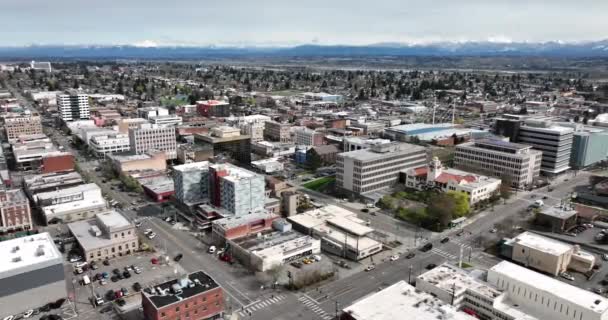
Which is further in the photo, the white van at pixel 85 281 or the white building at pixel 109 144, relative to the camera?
the white building at pixel 109 144

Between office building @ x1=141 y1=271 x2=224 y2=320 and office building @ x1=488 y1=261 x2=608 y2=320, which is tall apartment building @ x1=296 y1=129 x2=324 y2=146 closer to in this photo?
office building @ x1=488 y1=261 x2=608 y2=320

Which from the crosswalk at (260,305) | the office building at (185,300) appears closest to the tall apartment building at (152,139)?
the office building at (185,300)

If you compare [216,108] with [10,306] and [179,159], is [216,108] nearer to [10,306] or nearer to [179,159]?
[179,159]

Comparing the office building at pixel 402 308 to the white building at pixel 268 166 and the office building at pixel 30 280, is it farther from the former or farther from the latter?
the white building at pixel 268 166

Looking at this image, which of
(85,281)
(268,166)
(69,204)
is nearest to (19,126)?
(69,204)

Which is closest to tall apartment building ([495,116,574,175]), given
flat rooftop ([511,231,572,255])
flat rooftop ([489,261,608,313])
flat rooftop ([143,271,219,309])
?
flat rooftop ([511,231,572,255])

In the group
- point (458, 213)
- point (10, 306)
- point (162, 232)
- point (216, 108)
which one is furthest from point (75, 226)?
point (216, 108)

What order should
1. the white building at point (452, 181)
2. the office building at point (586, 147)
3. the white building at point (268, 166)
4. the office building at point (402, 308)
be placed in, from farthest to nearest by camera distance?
the office building at point (586, 147), the white building at point (268, 166), the white building at point (452, 181), the office building at point (402, 308)
